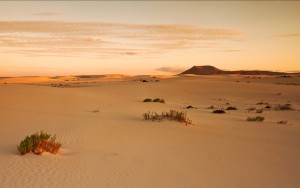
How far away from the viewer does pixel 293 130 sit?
1326cm

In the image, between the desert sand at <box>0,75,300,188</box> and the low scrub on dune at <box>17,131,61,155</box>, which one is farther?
the low scrub on dune at <box>17,131,61,155</box>

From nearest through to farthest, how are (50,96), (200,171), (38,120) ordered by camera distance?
(200,171) < (38,120) < (50,96)

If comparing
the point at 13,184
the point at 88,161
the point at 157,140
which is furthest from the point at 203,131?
the point at 13,184

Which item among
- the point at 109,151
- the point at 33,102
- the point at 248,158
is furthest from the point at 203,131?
the point at 33,102

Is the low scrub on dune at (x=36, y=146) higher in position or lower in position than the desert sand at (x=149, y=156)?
higher

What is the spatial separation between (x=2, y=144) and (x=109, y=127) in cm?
391

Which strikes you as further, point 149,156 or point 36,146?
point 149,156

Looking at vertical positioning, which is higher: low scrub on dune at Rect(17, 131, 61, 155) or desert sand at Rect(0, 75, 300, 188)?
low scrub on dune at Rect(17, 131, 61, 155)

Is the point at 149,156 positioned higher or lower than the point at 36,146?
lower

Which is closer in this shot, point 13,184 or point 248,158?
point 13,184

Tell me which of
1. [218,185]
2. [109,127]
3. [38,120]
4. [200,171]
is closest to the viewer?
[218,185]

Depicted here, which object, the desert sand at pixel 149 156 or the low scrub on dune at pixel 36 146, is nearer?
the desert sand at pixel 149 156

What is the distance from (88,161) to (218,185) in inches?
104

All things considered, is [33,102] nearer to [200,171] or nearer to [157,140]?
[157,140]
